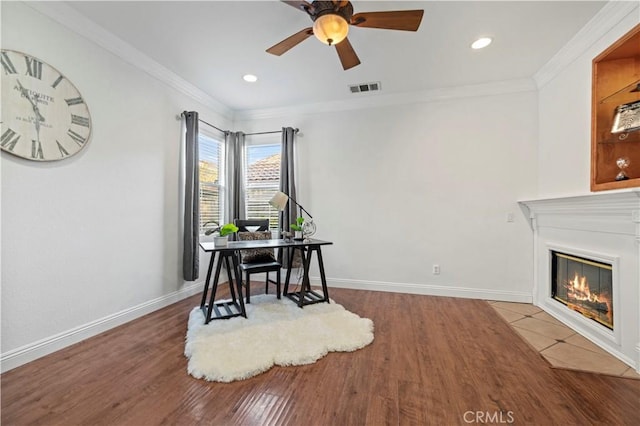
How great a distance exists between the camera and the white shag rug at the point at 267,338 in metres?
1.86

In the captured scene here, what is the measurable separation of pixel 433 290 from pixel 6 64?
457 cm

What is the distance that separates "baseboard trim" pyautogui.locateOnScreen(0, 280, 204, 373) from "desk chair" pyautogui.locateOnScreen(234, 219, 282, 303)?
0.95 metres

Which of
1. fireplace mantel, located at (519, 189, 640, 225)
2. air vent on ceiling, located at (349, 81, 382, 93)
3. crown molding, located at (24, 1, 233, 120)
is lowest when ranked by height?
fireplace mantel, located at (519, 189, 640, 225)

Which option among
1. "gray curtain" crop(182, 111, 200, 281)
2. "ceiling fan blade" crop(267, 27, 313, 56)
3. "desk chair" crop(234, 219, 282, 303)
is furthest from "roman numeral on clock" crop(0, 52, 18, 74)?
"desk chair" crop(234, 219, 282, 303)

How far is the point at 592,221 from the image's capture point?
7.64ft

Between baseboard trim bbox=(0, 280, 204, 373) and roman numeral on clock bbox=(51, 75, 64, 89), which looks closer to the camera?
baseboard trim bbox=(0, 280, 204, 373)

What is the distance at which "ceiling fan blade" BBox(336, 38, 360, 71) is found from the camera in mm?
2061

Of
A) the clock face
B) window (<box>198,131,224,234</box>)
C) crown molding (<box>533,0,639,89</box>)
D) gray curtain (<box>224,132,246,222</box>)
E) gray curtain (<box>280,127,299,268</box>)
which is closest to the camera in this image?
the clock face

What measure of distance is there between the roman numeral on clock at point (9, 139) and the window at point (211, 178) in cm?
189

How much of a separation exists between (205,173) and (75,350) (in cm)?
243

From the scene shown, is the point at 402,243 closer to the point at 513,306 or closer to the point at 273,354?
the point at 513,306

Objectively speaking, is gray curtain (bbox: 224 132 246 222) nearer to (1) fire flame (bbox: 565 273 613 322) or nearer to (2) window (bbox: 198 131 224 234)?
(2) window (bbox: 198 131 224 234)

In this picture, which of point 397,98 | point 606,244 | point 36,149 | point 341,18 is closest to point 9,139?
point 36,149

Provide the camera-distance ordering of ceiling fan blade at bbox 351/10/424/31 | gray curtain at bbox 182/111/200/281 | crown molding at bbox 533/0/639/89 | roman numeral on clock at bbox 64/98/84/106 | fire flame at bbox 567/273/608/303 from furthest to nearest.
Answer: gray curtain at bbox 182/111/200/281, fire flame at bbox 567/273/608/303, roman numeral on clock at bbox 64/98/84/106, crown molding at bbox 533/0/639/89, ceiling fan blade at bbox 351/10/424/31
